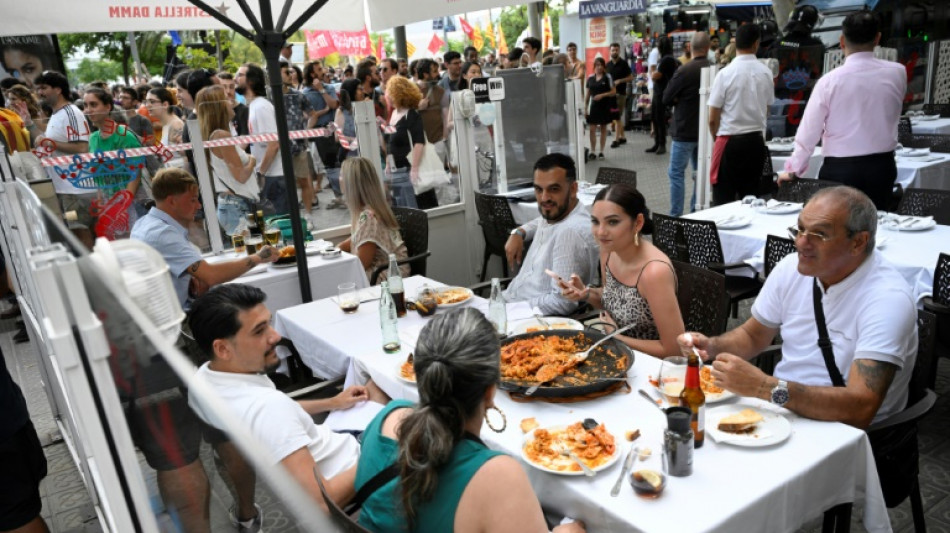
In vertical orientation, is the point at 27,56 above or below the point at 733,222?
above

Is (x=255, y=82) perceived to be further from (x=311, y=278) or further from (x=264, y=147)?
(x=311, y=278)

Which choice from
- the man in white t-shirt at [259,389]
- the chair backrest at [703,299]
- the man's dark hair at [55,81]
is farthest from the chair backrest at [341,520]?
the man's dark hair at [55,81]

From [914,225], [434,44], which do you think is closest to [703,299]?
[914,225]

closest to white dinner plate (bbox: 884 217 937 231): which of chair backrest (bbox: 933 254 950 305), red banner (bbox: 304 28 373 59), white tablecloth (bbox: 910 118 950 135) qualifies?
chair backrest (bbox: 933 254 950 305)

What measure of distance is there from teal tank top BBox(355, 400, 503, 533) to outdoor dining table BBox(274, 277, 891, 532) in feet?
1.35

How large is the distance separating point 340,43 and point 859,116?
1228cm

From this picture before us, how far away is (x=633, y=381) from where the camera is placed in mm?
2621

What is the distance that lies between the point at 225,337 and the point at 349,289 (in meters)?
1.54

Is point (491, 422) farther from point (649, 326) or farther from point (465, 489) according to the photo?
point (649, 326)

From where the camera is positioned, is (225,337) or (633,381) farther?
(633,381)

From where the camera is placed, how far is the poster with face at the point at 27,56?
1130 cm

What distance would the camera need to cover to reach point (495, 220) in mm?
5863

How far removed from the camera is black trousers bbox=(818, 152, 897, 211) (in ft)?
17.5

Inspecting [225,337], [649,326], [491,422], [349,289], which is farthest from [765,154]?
[225,337]
